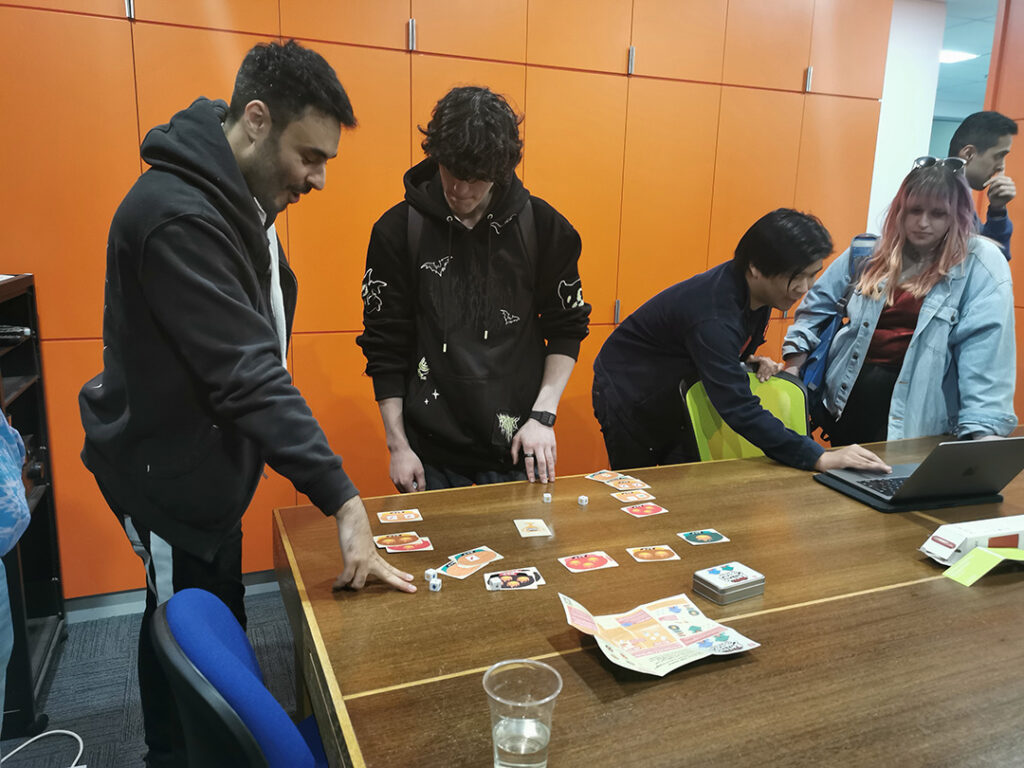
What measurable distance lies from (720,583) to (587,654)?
0.97ft

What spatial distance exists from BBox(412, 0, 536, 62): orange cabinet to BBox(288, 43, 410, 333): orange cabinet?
6.0 inches

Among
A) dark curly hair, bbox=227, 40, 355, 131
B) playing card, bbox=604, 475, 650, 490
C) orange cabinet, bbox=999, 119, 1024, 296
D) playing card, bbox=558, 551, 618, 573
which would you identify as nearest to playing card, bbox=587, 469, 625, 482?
playing card, bbox=604, 475, 650, 490

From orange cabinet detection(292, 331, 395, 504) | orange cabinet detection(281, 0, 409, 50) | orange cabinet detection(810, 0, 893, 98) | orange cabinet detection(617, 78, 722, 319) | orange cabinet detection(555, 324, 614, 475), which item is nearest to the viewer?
orange cabinet detection(281, 0, 409, 50)

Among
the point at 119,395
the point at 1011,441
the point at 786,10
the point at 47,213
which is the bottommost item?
the point at 1011,441

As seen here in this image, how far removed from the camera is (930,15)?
4480 millimetres

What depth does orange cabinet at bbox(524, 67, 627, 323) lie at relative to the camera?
3.03m

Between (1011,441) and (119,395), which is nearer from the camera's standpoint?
(119,395)

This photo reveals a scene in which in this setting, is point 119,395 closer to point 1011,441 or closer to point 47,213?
point 47,213

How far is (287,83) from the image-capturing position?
1.14 metres

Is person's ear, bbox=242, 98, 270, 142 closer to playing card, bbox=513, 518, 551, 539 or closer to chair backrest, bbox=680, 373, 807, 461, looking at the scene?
playing card, bbox=513, 518, 551, 539

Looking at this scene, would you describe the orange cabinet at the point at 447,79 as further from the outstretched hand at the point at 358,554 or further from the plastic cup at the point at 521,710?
the plastic cup at the point at 521,710

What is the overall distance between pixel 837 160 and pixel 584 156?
4.88 feet

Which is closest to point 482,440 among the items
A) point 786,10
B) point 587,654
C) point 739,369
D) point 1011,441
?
point 739,369

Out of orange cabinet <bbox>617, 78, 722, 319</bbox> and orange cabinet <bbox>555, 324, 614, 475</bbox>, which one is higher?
A: orange cabinet <bbox>617, 78, 722, 319</bbox>
